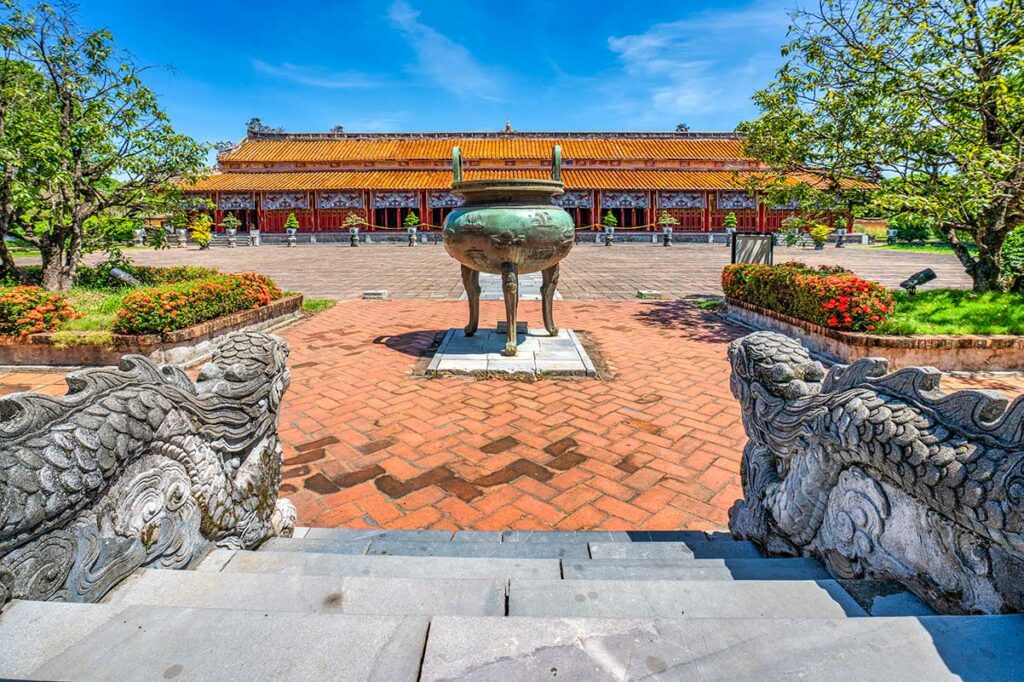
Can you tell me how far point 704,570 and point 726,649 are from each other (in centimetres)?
82

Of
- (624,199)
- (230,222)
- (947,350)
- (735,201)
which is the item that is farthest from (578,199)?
(947,350)

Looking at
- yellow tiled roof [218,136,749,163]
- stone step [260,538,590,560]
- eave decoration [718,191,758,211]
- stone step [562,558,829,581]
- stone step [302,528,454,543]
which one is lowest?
stone step [302,528,454,543]

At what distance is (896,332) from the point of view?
5484 mm

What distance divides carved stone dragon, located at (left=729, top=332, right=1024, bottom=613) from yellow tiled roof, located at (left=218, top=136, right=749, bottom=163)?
32.7 meters

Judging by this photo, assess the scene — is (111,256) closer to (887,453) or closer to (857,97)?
(887,453)

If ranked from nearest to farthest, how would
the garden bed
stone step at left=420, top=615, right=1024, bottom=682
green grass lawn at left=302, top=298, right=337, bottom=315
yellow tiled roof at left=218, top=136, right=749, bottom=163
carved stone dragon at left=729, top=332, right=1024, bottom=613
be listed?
stone step at left=420, top=615, right=1024, bottom=682 → carved stone dragon at left=729, top=332, right=1024, bottom=613 → the garden bed → green grass lawn at left=302, top=298, right=337, bottom=315 → yellow tiled roof at left=218, top=136, right=749, bottom=163

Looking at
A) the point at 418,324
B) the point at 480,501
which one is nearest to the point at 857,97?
the point at 418,324

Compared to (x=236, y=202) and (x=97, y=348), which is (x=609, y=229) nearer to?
(x=236, y=202)

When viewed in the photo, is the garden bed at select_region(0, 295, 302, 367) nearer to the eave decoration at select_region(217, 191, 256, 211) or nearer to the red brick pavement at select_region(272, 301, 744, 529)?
the red brick pavement at select_region(272, 301, 744, 529)

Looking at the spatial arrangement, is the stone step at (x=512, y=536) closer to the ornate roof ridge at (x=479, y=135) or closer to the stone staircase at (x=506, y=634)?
the stone staircase at (x=506, y=634)

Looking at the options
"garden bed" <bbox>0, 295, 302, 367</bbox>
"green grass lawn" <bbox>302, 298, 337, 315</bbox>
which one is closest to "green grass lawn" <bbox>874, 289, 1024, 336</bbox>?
"garden bed" <bbox>0, 295, 302, 367</bbox>

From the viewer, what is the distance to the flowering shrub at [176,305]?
5.36m

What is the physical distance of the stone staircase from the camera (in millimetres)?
982

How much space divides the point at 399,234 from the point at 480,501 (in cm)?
3014
